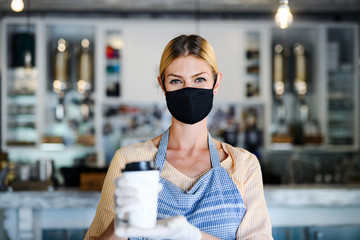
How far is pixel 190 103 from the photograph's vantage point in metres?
1.58

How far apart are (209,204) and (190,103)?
0.39 m

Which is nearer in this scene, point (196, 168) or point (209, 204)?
point (209, 204)

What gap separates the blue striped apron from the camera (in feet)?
4.91

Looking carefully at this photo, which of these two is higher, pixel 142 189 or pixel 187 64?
pixel 187 64

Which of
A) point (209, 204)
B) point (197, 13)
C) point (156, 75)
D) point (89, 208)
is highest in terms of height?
point (197, 13)

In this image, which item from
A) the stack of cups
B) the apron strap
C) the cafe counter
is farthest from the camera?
the cafe counter

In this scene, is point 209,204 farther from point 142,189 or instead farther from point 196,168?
point 142,189

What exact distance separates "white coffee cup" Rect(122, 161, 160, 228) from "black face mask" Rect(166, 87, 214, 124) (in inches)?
20.0

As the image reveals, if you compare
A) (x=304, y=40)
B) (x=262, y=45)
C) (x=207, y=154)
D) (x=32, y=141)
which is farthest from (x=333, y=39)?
(x=207, y=154)

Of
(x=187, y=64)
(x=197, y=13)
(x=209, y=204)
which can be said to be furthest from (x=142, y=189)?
(x=197, y=13)

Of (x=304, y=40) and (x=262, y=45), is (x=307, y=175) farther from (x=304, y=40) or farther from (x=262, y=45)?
(x=304, y=40)

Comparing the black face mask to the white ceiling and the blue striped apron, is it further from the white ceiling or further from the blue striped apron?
the white ceiling

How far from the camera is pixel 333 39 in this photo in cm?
559

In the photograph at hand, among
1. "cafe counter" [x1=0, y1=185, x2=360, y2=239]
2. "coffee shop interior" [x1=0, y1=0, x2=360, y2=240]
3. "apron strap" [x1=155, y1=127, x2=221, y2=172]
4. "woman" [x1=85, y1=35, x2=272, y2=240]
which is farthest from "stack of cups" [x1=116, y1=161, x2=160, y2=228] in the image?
"coffee shop interior" [x1=0, y1=0, x2=360, y2=240]
